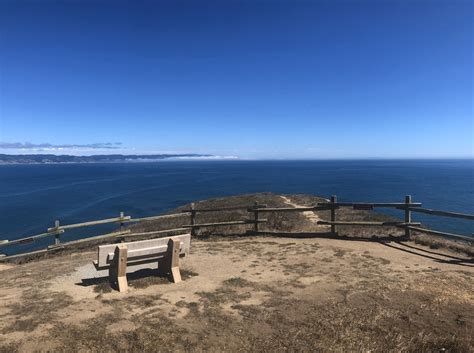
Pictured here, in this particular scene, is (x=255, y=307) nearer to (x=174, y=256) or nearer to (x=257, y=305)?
(x=257, y=305)

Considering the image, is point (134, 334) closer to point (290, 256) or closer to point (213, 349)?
point (213, 349)

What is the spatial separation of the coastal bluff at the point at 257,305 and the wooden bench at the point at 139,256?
28cm

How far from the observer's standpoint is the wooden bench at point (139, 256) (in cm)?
793

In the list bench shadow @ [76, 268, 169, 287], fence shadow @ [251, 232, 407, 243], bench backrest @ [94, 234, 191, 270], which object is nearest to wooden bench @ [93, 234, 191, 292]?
bench backrest @ [94, 234, 191, 270]

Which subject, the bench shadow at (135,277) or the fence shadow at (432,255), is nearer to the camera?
the bench shadow at (135,277)

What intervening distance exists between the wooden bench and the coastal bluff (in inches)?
11.0

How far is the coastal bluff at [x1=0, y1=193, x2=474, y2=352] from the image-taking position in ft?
18.4

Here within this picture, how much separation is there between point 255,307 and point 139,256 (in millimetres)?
2812

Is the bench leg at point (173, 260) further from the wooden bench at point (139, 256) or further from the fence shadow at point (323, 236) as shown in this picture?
the fence shadow at point (323, 236)

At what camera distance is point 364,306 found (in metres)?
6.97

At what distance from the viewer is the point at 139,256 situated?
27.0 ft

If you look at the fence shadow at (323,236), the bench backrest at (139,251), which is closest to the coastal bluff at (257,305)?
the bench backrest at (139,251)

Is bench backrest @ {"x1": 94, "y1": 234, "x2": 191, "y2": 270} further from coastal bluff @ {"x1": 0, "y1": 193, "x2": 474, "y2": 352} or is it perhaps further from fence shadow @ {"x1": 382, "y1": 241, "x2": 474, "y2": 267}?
fence shadow @ {"x1": 382, "y1": 241, "x2": 474, "y2": 267}

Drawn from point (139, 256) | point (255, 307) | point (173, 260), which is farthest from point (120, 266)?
point (255, 307)
